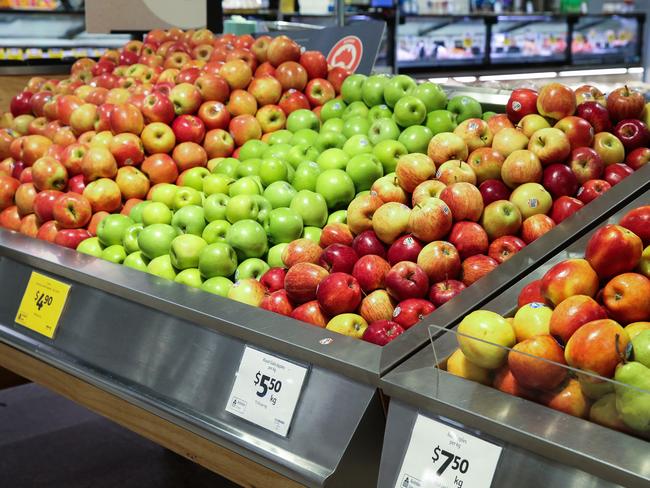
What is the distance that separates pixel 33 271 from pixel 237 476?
0.84 metres

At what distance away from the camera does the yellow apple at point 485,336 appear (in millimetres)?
1036

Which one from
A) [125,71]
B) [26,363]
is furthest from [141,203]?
[125,71]

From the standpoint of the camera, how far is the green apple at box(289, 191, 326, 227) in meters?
1.91

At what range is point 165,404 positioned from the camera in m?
1.45

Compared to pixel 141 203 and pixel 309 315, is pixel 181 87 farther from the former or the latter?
pixel 309 315

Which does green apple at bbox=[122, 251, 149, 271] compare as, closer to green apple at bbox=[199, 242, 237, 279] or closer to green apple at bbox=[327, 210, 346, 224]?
green apple at bbox=[199, 242, 237, 279]

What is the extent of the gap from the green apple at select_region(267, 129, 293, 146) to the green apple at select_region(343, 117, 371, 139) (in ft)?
0.66

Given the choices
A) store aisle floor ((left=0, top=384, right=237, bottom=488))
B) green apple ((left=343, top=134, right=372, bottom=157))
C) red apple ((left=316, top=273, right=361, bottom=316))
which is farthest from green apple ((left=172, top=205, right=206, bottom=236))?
store aisle floor ((left=0, top=384, right=237, bottom=488))

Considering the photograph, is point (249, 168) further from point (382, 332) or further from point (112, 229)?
point (382, 332)

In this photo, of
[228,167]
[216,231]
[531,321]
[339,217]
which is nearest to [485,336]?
[531,321]

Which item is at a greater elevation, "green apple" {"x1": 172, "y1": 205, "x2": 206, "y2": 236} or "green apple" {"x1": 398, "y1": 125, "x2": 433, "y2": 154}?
"green apple" {"x1": 398, "y1": 125, "x2": 433, "y2": 154}

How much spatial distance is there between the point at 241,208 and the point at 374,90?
64cm

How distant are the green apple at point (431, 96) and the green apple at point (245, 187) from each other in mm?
521

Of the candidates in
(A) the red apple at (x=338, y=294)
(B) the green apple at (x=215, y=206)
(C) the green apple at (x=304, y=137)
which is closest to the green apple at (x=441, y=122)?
(C) the green apple at (x=304, y=137)
